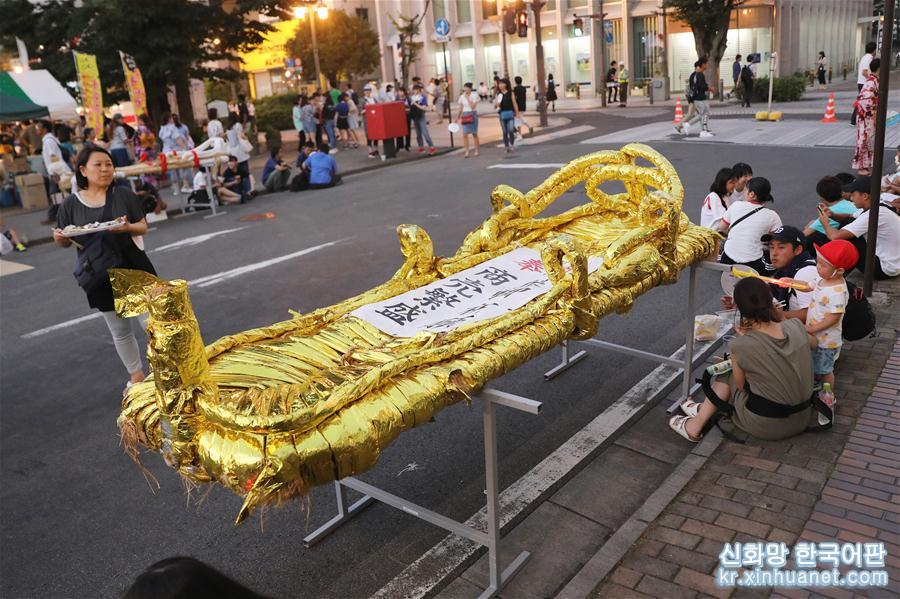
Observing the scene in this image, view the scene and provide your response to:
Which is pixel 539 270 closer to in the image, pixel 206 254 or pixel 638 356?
pixel 638 356

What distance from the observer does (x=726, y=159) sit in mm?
14305

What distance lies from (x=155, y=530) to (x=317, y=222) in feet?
27.2

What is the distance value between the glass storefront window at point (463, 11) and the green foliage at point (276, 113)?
1283 centimetres

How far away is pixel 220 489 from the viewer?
4453mm

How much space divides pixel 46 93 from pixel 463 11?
27913 mm

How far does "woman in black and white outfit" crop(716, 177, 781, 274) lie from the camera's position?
575 centimetres

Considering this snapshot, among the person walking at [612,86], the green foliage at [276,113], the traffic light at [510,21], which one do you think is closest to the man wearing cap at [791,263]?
the traffic light at [510,21]

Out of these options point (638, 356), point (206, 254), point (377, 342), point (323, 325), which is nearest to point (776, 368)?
point (638, 356)

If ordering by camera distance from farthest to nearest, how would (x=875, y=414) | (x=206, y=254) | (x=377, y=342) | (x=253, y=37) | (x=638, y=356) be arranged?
(x=253, y=37)
(x=206, y=254)
(x=638, y=356)
(x=875, y=414)
(x=377, y=342)

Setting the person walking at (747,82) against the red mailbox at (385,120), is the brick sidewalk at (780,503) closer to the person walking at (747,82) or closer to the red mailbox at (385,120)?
the red mailbox at (385,120)

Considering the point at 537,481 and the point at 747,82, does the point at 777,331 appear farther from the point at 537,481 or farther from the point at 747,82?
the point at 747,82

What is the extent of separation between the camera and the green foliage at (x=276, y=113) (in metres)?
27.2

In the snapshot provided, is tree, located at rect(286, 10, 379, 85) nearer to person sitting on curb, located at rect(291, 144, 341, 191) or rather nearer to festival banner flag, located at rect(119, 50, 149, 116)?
festival banner flag, located at rect(119, 50, 149, 116)

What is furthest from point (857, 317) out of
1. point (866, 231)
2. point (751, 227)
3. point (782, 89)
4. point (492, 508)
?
point (782, 89)
